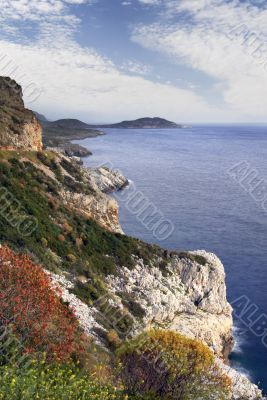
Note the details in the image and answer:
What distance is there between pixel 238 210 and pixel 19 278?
86023mm

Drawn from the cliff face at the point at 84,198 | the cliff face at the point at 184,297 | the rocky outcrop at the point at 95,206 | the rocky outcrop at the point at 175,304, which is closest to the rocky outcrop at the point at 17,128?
the cliff face at the point at 84,198

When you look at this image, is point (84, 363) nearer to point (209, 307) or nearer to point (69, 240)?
point (69, 240)

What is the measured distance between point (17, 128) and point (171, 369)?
147 ft

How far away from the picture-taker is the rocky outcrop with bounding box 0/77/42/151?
5725 cm

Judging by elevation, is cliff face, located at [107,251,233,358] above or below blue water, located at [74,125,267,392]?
below

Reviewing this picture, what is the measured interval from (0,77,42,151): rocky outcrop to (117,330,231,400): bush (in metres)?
37.8

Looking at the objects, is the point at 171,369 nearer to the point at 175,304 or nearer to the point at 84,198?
the point at 175,304

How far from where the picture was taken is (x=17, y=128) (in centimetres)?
5962

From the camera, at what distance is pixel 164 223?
92.7m

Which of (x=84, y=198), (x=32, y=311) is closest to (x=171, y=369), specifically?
(x=32, y=311)

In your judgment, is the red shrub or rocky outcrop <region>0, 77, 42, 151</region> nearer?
the red shrub

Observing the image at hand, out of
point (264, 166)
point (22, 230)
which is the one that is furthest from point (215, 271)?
point (264, 166)

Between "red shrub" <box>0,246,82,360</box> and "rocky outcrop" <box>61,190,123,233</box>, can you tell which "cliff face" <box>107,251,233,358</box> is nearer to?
"rocky outcrop" <box>61,190,123,233</box>

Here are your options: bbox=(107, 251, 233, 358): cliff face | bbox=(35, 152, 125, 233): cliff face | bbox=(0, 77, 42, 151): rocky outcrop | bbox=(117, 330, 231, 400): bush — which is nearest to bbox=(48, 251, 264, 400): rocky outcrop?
bbox=(107, 251, 233, 358): cliff face
